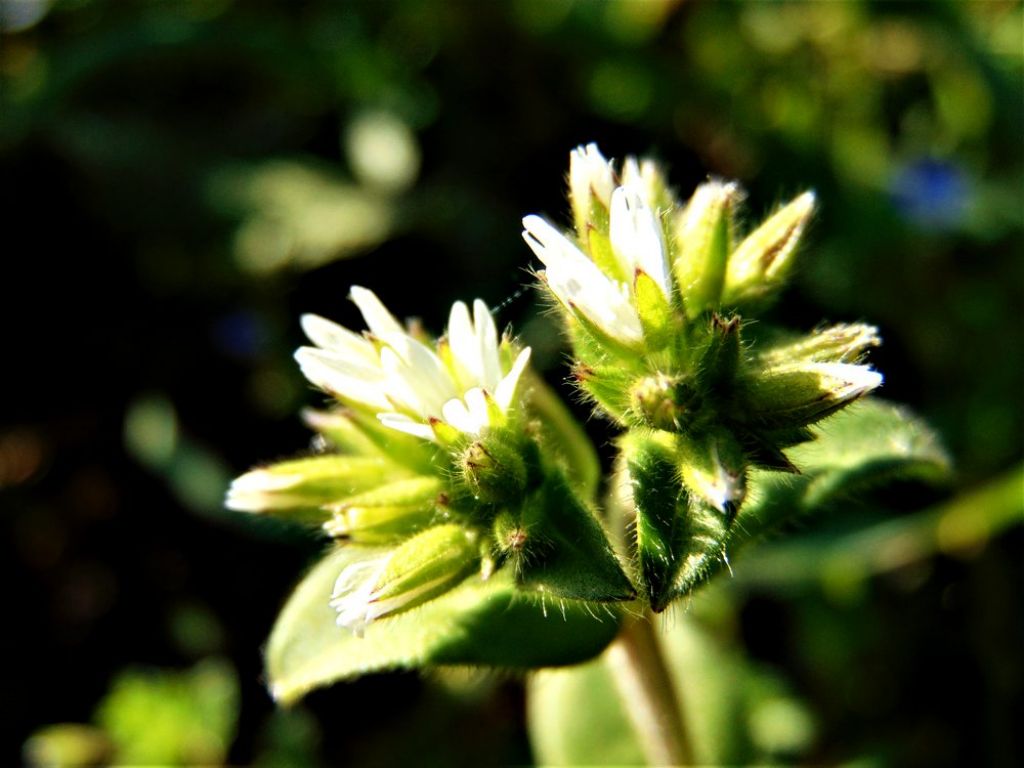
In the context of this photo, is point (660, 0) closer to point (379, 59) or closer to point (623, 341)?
point (379, 59)

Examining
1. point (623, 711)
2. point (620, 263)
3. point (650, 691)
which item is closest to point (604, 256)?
point (620, 263)

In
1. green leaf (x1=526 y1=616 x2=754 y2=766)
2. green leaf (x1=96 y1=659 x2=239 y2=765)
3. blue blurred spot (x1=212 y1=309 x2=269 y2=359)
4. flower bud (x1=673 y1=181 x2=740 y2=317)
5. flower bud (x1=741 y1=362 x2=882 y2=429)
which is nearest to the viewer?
flower bud (x1=741 y1=362 x2=882 y2=429)

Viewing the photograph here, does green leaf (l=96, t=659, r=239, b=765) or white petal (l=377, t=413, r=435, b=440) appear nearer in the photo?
white petal (l=377, t=413, r=435, b=440)

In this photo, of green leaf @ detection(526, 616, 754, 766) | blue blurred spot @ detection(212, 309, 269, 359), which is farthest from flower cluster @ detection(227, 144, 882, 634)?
blue blurred spot @ detection(212, 309, 269, 359)

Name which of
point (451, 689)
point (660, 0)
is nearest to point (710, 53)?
point (660, 0)

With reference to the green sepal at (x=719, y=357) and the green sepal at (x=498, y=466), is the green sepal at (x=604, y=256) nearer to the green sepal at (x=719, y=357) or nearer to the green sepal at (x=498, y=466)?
the green sepal at (x=719, y=357)

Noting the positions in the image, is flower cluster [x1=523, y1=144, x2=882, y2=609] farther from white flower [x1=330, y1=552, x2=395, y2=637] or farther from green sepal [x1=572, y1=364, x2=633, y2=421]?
white flower [x1=330, y1=552, x2=395, y2=637]

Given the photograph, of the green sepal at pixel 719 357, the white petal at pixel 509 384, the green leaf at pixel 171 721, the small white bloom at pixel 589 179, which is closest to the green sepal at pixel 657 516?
the green sepal at pixel 719 357
